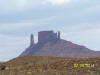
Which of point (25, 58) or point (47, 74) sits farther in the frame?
point (25, 58)

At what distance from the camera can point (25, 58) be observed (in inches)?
2500

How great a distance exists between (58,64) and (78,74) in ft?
49.7

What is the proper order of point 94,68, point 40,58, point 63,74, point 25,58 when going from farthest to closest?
1. point 25,58
2. point 40,58
3. point 94,68
4. point 63,74

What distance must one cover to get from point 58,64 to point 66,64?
1.64 meters

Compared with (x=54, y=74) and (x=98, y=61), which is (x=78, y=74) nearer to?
(x=54, y=74)

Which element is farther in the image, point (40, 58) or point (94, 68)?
point (40, 58)

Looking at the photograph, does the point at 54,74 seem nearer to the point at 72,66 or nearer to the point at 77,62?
the point at 72,66

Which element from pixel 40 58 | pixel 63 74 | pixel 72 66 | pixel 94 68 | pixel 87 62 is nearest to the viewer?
pixel 63 74

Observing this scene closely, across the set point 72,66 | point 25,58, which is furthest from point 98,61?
point 25,58

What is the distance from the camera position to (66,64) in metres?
45.6

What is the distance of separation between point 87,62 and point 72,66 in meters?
→ 3.77

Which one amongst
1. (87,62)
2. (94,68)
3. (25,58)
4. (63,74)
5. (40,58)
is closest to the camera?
(63,74)

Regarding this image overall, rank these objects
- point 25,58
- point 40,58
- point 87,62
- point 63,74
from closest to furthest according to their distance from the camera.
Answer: point 63,74, point 87,62, point 40,58, point 25,58

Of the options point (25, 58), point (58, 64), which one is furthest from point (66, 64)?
point (25, 58)
